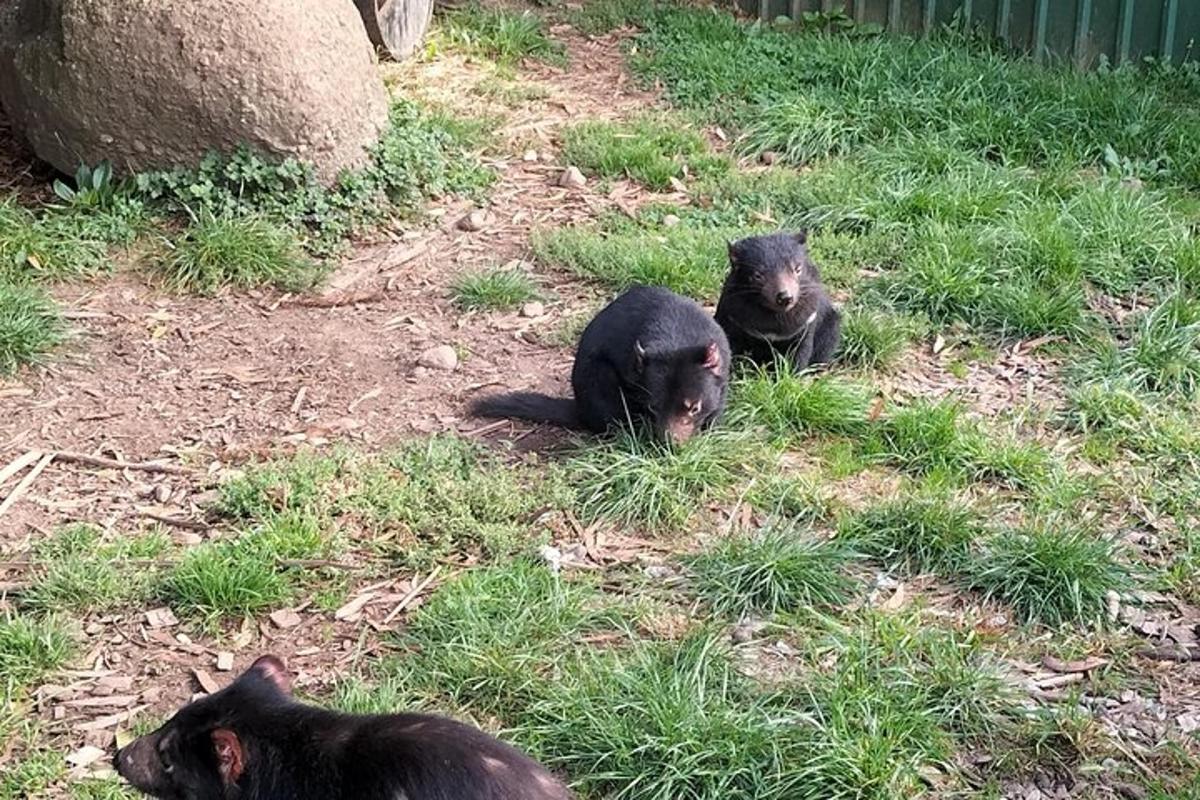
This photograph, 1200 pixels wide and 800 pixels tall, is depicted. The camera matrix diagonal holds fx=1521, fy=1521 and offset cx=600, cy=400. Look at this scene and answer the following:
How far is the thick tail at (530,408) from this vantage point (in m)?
5.21

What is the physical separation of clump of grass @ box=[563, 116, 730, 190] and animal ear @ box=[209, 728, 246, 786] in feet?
14.9

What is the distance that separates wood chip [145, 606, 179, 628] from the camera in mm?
4160

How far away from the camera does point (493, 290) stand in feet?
20.0

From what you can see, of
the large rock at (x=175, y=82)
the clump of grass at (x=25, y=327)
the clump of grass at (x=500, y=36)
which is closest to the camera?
the clump of grass at (x=25, y=327)

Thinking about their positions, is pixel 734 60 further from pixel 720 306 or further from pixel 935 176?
pixel 720 306

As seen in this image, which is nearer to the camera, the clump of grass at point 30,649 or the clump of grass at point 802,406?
the clump of grass at point 30,649

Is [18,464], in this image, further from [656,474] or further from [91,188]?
[656,474]

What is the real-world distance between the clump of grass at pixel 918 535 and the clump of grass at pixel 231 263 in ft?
9.00

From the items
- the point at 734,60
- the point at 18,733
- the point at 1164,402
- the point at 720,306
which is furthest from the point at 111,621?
the point at 734,60

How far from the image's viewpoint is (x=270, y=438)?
203 inches

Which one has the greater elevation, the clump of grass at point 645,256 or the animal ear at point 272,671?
the animal ear at point 272,671

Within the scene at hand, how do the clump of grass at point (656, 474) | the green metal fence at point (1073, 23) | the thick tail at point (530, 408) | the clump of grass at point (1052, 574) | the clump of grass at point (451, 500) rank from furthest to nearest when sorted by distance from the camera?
the green metal fence at point (1073, 23), the thick tail at point (530, 408), the clump of grass at point (656, 474), the clump of grass at point (451, 500), the clump of grass at point (1052, 574)

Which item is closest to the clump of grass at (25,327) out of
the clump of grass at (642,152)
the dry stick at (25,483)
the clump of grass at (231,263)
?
the clump of grass at (231,263)

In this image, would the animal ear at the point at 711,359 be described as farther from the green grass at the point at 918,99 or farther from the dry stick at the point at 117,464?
the green grass at the point at 918,99
